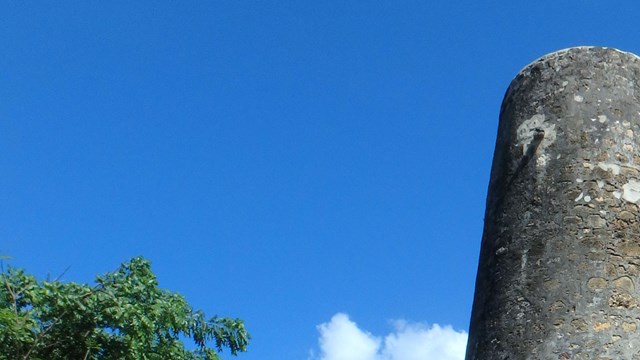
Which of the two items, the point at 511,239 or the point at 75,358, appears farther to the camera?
the point at 75,358

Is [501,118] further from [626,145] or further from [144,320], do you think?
[144,320]

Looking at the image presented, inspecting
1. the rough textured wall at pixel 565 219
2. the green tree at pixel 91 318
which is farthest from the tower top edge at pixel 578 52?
the green tree at pixel 91 318

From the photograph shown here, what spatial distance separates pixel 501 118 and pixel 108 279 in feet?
33.1

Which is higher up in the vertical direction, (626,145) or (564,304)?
(626,145)

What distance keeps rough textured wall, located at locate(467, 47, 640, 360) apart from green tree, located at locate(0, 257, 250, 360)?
9301mm

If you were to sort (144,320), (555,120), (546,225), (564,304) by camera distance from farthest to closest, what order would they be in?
1. (144,320)
2. (555,120)
3. (546,225)
4. (564,304)

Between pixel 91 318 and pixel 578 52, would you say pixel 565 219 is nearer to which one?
pixel 578 52

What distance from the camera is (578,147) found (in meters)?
4.23

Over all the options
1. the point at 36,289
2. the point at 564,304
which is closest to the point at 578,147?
the point at 564,304

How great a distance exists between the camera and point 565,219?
13.3ft

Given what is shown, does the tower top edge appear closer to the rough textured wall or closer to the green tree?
the rough textured wall

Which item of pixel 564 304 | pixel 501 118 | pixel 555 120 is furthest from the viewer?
pixel 501 118

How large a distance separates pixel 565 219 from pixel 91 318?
10.3 meters

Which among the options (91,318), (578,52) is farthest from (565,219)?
(91,318)
